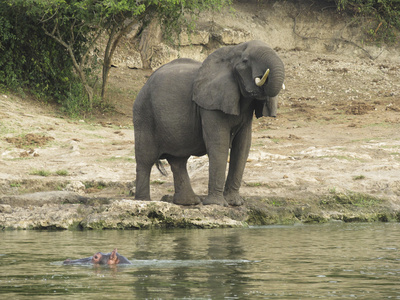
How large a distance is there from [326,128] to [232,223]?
9824mm

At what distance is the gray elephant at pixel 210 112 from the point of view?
1006 cm

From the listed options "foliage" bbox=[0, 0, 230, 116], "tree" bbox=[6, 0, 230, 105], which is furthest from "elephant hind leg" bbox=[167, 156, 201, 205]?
"foliage" bbox=[0, 0, 230, 116]

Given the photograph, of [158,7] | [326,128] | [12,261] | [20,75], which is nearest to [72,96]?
[20,75]

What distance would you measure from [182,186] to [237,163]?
101 cm

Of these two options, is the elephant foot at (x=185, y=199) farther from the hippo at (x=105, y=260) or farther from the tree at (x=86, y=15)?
the tree at (x=86, y=15)

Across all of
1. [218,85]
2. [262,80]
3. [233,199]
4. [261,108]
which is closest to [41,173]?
[233,199]

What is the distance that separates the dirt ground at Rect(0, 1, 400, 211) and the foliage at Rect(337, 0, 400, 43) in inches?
45.7

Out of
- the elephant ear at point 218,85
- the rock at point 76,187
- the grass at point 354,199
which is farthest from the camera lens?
the rock at point 76,187

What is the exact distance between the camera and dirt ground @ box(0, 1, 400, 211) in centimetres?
1253

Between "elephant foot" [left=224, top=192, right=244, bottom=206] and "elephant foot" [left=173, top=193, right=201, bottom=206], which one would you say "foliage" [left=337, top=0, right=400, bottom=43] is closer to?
"elephant foot" [left=173, top=193, right=201, bottom=206]

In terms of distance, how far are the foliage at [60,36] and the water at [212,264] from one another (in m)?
11.9

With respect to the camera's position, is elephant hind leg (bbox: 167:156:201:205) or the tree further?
the tree

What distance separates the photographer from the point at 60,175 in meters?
13.8

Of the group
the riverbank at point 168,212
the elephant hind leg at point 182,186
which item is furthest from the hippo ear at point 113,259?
the elephant hind leg at point 182,186
